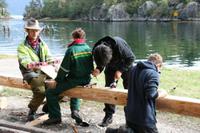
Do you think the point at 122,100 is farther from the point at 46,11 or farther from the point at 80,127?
the point at 46,11

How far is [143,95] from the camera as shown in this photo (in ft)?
19.6

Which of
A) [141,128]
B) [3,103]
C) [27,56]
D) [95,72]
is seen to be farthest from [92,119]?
[141,128]

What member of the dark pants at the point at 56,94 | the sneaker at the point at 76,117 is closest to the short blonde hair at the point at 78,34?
the dark pants at the point at 56,94

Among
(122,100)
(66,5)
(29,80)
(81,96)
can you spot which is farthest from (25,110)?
(66,5)

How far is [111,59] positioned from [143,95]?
1671 millimetres

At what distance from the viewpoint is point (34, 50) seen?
7934mm

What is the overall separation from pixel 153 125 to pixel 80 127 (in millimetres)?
1937

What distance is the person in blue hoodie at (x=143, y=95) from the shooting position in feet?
19.3

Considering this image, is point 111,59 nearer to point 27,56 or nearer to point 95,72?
point 95,72

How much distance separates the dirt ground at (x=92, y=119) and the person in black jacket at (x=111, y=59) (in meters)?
0.37

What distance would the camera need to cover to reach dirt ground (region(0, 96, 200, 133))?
7656mm

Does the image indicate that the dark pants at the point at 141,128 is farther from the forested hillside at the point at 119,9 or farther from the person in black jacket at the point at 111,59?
the forested hillside at the point at 119,9

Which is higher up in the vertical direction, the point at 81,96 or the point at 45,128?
the point at 81,96

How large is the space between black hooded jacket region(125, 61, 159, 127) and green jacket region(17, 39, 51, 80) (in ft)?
7.60
